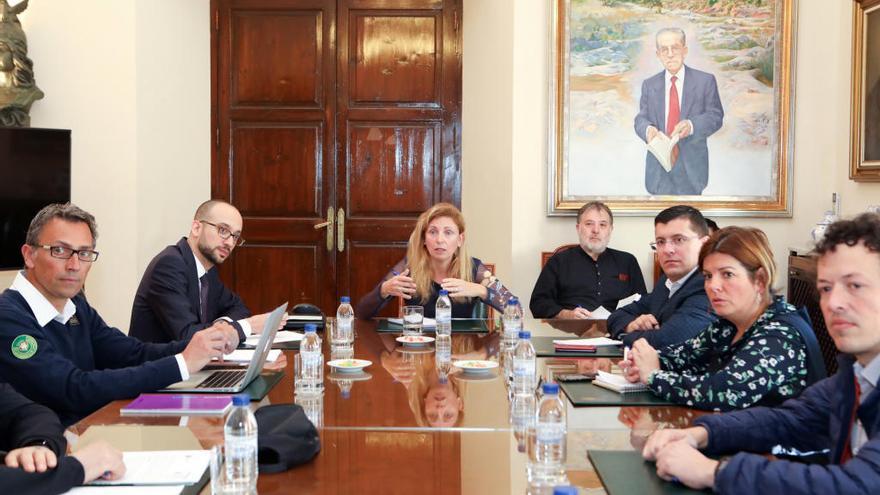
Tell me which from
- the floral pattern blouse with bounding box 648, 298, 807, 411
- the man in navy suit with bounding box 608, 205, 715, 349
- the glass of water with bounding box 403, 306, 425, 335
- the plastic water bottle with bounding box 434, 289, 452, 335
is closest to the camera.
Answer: the floral pattern blouse with bounding box 648, 298, 807, 411

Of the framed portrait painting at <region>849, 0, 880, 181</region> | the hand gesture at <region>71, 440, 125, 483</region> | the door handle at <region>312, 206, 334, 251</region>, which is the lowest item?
the hand gesture at <region>71, 440, 125, 483</region>

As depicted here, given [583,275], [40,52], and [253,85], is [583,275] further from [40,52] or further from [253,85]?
[40,52]

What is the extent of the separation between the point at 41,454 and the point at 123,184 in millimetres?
4344

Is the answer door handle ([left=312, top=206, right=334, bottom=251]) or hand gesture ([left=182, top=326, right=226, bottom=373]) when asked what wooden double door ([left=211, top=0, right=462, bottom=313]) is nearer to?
door handle ([left=312, top=206, right=334, bottom=251])

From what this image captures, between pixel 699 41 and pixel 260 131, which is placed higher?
pixel 699 41

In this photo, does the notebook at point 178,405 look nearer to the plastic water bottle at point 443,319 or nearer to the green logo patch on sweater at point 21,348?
the green logo patch on sweater at point 21,348

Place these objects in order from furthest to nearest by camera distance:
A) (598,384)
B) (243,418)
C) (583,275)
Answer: (583,275) → (598,384) → (243,418)

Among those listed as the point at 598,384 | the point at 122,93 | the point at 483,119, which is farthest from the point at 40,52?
the point at 598,384

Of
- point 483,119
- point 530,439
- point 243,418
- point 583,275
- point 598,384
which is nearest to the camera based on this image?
point 243,418

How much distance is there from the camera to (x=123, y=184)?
5918mm

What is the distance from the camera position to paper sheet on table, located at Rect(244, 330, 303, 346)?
3.59 m

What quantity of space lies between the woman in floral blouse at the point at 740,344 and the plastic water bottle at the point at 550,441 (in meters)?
0.64

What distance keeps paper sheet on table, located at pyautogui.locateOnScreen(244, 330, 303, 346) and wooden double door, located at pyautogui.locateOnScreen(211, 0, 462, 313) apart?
2997mm

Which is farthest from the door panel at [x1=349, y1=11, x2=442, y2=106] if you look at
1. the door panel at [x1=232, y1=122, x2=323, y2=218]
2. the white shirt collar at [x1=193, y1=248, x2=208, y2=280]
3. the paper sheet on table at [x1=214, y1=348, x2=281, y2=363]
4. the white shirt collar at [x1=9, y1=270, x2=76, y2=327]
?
the white shirt collar at [x1=9, y1=270, x2=76, y2=327]
